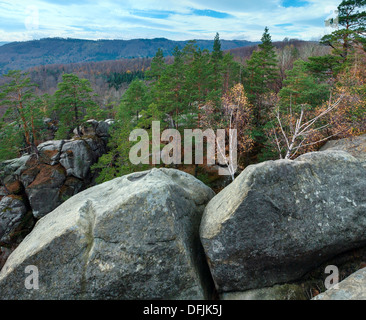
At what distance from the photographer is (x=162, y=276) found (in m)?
6.26

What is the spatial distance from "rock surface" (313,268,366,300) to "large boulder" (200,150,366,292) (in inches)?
45.6

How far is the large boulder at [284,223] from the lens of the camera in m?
6.19

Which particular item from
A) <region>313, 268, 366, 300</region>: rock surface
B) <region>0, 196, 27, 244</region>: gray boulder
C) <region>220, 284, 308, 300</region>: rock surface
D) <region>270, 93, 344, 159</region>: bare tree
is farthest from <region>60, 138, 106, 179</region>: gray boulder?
<region>313, 268, 366, 300</region>: rock surface

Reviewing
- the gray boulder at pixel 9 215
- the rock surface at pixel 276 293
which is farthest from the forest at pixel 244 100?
the rock surface at pixel 276 293

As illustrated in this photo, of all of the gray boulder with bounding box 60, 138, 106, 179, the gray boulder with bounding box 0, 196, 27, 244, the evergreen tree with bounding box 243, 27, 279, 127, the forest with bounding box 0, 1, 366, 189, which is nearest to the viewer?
the forest with bounding box 0, 1, 366, 189

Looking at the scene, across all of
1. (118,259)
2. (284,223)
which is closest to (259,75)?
(284,223)

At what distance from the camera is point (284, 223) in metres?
6.20

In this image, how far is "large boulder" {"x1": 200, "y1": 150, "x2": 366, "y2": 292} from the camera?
6.19 metres

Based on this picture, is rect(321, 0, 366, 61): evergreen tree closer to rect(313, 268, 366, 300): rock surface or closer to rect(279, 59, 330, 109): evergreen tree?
rect(279, 59, 330, 109): evergreen tree

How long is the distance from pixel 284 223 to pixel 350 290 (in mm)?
1920

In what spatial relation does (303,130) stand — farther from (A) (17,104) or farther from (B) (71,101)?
(A) (17,104)

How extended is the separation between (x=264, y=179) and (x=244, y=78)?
64.7ft

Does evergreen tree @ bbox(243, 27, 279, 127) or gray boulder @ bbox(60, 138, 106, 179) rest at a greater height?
evergreen tree @ bbox(243, 27, 279, 127)

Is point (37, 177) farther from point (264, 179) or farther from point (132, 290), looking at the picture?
point (264, 179)
